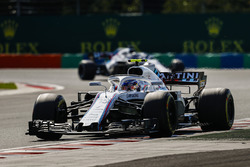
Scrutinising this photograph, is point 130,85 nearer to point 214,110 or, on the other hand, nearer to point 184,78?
point 214,110

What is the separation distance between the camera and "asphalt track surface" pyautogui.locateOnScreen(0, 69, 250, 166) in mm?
8438

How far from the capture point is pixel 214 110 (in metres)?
11.8

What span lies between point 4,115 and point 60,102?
15.1 feet

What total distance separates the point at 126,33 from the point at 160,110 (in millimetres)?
25469

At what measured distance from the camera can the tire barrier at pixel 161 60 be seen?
32.6 meters

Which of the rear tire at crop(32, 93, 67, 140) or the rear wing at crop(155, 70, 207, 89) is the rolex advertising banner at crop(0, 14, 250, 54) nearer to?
the rear wing at crop(155, 70, 207, 89)

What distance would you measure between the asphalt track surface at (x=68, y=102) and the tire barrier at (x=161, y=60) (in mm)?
1261

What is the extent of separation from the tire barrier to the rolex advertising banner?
2.58ft

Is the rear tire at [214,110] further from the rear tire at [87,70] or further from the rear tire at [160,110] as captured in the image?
the rear tire at [87,70]

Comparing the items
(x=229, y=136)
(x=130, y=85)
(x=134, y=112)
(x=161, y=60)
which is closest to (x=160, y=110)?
(x=134, y=112)

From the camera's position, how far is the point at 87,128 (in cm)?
1077

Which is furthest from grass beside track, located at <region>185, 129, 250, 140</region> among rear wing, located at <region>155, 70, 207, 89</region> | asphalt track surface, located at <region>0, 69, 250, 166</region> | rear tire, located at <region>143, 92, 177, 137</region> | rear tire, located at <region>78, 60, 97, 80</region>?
rear tire, located at <region>78, 60, 97, 80</region>

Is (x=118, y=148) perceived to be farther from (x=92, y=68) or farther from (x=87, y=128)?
(x=92, y=68)

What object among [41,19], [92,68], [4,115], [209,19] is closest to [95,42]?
[41,19]
